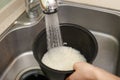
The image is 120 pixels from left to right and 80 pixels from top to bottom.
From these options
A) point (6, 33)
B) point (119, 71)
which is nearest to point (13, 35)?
point (6, 33)

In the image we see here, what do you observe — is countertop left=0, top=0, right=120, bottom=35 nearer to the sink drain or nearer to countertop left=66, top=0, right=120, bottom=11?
countertop left=66, top=0, right=120, bottom=11

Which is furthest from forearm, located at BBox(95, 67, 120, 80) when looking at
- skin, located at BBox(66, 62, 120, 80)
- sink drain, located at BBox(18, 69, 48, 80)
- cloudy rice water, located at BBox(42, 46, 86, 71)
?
sink drain, located at BBox(18, 69, 48, 80)

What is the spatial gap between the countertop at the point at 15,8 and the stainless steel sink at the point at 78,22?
0.07 feet

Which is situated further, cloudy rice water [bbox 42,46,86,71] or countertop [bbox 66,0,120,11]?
countertop [bbox 66,0,120,11]

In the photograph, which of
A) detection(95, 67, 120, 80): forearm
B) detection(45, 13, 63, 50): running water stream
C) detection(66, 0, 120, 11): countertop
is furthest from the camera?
detection(66, 0, 120, 11): countertop

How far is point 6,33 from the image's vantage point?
0.76 metres

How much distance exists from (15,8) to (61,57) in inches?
10.2

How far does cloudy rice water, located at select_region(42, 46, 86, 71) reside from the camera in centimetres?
73

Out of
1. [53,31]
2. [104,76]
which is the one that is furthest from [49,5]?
[104,76]

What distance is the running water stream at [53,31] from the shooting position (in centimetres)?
72

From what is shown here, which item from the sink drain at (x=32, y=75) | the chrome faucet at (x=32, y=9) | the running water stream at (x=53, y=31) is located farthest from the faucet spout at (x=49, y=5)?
the sink drain at (x=32, y=75)

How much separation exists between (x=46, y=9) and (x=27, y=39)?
0.23 meters

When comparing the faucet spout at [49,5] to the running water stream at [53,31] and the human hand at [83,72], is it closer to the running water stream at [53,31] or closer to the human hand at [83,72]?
the running water stream at [53,31]

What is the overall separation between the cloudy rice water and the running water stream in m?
0.02
